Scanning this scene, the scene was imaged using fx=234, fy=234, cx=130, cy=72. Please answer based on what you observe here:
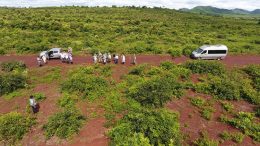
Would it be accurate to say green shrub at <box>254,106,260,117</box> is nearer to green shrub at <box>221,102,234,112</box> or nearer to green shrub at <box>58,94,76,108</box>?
green shrub at <box>221,102,234,112</box>

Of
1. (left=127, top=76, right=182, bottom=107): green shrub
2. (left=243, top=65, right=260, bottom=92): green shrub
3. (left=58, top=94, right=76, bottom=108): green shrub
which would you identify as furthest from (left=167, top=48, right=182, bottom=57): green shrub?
(left=58, top=94, right=76, bottom=108): green shrub

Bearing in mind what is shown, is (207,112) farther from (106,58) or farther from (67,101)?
(106,58)

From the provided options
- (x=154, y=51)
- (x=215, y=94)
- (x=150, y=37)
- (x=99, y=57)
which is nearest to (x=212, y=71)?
(x=215, y=94)

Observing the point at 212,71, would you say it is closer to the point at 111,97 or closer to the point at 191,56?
the point at 191,56

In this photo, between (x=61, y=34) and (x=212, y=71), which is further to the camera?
(x=61, y=34)

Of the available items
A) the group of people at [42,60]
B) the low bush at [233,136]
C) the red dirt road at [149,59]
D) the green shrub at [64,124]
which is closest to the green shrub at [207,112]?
the low bush at [233,136]
